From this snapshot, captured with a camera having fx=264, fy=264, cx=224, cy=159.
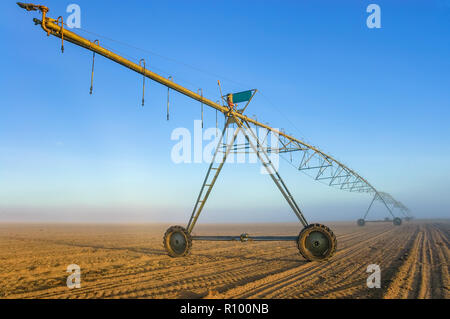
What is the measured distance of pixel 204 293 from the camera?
6816 mm

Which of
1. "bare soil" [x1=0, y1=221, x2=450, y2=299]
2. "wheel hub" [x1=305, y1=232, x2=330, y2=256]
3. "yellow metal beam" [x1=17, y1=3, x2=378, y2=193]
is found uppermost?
"yellow metal beam" [x1=17, y1=3, x2=378, y2=193]

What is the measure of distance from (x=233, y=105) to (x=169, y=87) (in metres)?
3.93

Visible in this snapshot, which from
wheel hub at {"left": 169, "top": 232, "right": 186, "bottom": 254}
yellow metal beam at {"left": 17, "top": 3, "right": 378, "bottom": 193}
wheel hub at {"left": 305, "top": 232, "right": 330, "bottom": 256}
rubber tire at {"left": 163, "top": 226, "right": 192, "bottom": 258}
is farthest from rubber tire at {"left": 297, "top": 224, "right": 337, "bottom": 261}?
yellow metal beam at {"left": 17, "top": 3, "right": 378, "bottom": 193}

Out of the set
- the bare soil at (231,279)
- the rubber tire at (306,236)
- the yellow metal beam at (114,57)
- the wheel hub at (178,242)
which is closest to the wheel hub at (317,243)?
the rubber tire at (306,236)

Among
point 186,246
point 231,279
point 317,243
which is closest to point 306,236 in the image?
point 317,243

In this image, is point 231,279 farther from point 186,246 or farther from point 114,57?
point 114,57

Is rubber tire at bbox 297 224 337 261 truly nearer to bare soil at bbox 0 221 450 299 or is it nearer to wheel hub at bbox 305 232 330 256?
wheel hub at bbox 305 232 330 256

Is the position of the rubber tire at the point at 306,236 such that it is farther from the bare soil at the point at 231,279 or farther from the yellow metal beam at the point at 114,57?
the yellow metal beam at the point at 114,57

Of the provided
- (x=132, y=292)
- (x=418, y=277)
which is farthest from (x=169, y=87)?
(x=418, y=277)

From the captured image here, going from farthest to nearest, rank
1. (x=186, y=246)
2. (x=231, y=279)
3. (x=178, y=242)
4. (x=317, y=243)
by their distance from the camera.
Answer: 1. (x=178, y=242)
2. (x=186, y=246)
3. (x=317, y=243)
4. (x=231, y=279)

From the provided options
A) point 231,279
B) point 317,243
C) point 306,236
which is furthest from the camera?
point 306,236

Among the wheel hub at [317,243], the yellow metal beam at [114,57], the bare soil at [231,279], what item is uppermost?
the yellow metal beam at [114,57]
